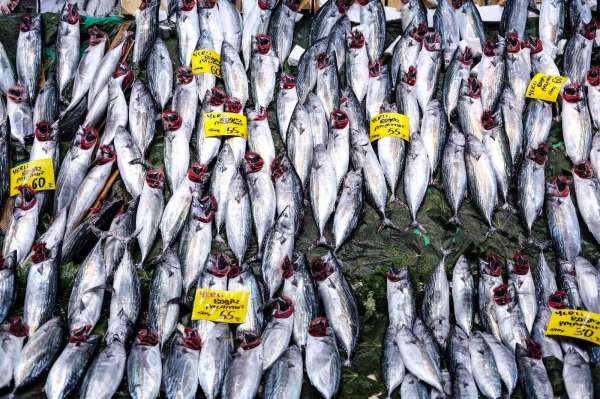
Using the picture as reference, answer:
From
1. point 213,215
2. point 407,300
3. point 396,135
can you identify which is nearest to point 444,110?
point 396,135

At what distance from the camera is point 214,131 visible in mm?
3799

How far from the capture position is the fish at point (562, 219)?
3.46m

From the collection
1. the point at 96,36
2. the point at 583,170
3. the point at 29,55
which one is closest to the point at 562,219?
the point at 583,170

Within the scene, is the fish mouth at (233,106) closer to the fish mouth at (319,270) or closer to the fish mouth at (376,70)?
the fish mouth at (376,70)

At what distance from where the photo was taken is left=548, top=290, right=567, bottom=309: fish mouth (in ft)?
10.4

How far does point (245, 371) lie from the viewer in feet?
9.34

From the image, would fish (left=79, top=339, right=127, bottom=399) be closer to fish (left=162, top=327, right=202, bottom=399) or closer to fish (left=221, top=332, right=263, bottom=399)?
fish (left=162, top=327, right=202, bottom=399)

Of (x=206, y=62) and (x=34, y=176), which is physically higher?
(x=206, y=62)

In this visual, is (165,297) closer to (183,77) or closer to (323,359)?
(323,359)

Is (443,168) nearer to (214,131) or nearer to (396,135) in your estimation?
(396,135)

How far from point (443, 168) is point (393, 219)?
46cm

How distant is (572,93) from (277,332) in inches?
99.1

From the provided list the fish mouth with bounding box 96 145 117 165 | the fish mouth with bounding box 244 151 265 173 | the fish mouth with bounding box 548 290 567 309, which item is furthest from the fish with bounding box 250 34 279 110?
the fish mouth with bounding box 548 290 567 309

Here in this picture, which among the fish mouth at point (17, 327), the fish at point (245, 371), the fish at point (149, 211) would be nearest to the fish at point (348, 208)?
the fish at point (245, 371)
